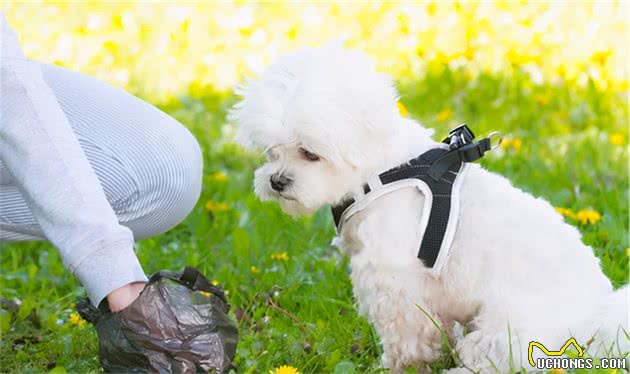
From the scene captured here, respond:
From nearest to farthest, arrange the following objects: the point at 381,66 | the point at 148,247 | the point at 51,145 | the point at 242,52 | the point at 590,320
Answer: the point at 51,145, the point at 590,320, the point at 148,247, the point at 381,66, the point at 242,52

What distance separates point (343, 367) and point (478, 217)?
0.54 metres

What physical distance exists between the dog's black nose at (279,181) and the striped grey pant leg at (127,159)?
0.33 m

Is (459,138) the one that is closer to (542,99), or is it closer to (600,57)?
(542,99)

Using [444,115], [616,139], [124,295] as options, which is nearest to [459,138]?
[124,295]

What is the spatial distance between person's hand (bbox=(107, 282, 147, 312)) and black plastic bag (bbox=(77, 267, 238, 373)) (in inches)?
0.5

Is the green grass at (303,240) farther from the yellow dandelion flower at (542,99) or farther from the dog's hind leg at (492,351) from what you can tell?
the dog's hind leg at (492,351)

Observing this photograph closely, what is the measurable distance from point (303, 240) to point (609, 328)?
4.77 feet

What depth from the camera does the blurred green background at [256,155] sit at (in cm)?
288

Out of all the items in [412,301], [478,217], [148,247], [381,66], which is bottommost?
[148,247]

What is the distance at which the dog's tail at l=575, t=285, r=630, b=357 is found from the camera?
7.64 ft

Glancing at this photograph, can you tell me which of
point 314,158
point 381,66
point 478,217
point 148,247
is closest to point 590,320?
point 478,217

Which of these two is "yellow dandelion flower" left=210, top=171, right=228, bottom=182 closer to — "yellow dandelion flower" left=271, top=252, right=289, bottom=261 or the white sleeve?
"yellow dandelion flower" left=271, top=252, right=289, bottom=261

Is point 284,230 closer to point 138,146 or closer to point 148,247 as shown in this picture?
point 148,247

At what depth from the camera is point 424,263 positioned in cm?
253
